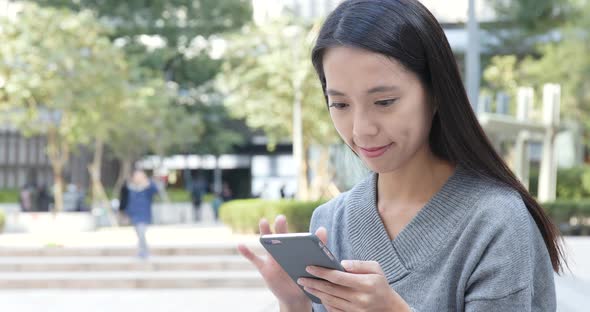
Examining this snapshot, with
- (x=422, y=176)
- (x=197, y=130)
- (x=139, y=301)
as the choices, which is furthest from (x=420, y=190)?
(x=197, y=130)

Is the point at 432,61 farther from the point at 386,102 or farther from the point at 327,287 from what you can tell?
the point at 327,287

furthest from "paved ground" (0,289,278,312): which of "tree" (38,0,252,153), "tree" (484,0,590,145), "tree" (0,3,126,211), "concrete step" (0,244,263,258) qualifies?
"tree" (38,0,252,153)

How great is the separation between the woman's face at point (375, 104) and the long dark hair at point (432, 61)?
24 mm

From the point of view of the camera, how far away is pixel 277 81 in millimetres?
24125

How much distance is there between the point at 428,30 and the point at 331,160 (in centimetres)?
2290

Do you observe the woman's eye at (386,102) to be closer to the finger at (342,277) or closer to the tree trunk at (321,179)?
the finger at (342,277)

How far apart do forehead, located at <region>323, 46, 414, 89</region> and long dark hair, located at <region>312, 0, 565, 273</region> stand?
13 mm

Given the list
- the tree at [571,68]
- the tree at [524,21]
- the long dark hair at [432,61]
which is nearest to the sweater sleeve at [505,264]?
the long dark hair at [432,61]

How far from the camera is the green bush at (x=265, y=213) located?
17.4m

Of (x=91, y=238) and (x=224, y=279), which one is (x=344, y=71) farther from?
(x=91, y=238)

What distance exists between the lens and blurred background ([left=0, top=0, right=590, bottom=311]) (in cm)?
1283

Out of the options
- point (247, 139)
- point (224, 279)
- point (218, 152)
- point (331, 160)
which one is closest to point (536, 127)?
point (331, 160)

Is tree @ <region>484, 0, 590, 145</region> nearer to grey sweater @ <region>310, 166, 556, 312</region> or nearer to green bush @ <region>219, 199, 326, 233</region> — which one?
green bush @ <region>219, 199, 326, 233</region>

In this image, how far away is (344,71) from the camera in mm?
1744
